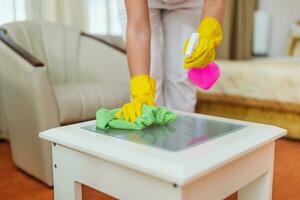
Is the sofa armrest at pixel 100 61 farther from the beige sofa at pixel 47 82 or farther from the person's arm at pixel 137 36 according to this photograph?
the person's arm at pixel 137 36

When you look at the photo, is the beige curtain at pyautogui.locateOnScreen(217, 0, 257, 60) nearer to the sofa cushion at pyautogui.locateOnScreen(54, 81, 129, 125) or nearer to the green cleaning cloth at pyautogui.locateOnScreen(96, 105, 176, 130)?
the sofa cushion at pyautogui.locateOnScreen(54, 81, 129, 125)

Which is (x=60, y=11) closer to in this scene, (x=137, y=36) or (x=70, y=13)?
(x=70, y=13)

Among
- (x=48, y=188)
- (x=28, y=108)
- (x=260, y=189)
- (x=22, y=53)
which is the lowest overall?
(x=48, y=188)

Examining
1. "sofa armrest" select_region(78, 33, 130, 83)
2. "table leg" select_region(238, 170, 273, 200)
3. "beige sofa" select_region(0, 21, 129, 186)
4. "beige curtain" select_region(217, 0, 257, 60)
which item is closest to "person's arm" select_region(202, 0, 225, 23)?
"table leg" select_region(238, 170, 273, 200)

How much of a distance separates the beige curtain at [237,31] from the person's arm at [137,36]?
207cm

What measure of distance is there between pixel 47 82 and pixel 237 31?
7.30 feet

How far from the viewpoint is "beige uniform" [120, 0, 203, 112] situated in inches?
55.8

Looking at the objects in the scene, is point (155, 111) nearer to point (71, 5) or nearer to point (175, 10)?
point (175, 10)

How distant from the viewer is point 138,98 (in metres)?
0.98

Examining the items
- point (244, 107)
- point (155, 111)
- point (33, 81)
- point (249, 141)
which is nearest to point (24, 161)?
point (33, 81)

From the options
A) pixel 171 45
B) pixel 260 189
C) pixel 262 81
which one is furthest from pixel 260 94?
pixel 260 189

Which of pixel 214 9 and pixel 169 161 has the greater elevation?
pixel 214 9

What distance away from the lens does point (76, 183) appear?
34.9 inches

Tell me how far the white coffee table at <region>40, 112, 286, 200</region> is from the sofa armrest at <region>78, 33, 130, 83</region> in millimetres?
838
